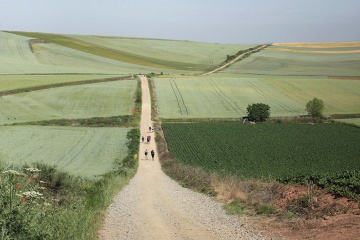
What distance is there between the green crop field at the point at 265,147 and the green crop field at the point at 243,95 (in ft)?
37.0

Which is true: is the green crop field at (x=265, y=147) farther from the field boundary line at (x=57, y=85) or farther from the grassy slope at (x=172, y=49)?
the grassy slope at (x=172, y=49)

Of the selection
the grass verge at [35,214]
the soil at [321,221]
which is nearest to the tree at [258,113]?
the soil at [321,221]

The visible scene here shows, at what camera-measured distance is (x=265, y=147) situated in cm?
4628

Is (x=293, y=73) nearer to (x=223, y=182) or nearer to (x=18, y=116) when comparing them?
(x=18, y=116)

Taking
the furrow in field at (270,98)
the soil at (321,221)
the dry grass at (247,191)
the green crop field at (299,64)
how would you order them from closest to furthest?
the soil at (321,221) < the dry grass at (247,191) < the furrow in field at (270,98) < the green crop field at (299,64)

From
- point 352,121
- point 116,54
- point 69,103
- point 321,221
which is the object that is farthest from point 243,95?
point 321,221

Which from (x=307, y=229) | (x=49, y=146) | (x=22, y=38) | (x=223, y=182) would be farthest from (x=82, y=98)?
(x=22, y=38)

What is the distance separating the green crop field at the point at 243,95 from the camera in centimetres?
7325

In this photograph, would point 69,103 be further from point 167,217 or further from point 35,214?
point 35,214

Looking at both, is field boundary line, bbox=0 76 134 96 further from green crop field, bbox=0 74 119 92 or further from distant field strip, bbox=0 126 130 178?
distant field strip, bbox=0 126 130 178

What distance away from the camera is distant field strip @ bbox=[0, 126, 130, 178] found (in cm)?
3678

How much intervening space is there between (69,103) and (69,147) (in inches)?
1153

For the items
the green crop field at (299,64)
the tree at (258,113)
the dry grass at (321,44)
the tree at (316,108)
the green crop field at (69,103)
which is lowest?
the green crop field at (69,103)

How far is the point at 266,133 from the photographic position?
181 ft
